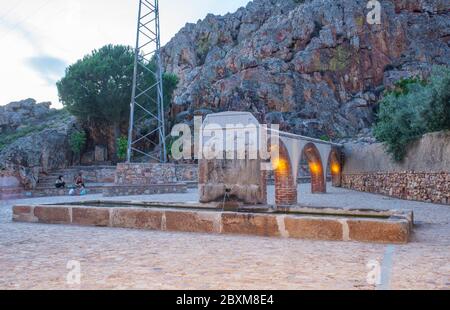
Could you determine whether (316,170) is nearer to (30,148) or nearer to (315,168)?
(315,168)

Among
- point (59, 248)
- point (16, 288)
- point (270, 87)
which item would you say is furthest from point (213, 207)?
point (270, 87)

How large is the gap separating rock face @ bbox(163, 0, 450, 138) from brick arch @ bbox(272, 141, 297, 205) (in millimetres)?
28519

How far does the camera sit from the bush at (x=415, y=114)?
13.9 meters

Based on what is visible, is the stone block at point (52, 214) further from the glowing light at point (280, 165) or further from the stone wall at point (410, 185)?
the stone wall at point (410, 185)

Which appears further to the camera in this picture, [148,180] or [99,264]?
[148,180]

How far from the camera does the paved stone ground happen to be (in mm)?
3990

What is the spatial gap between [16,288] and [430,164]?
14.6 m

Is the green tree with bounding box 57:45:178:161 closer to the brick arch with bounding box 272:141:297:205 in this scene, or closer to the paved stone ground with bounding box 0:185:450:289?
the brick arch with bounding box 272:141:297:205

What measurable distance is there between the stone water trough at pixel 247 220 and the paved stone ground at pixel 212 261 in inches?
14.4

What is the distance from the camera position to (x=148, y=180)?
23.9 metres

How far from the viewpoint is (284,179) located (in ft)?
49.1

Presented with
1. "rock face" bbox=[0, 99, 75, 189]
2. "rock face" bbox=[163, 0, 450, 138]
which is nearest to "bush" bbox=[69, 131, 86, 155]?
"rock face" bbox=[0, 99, 75, 189]
